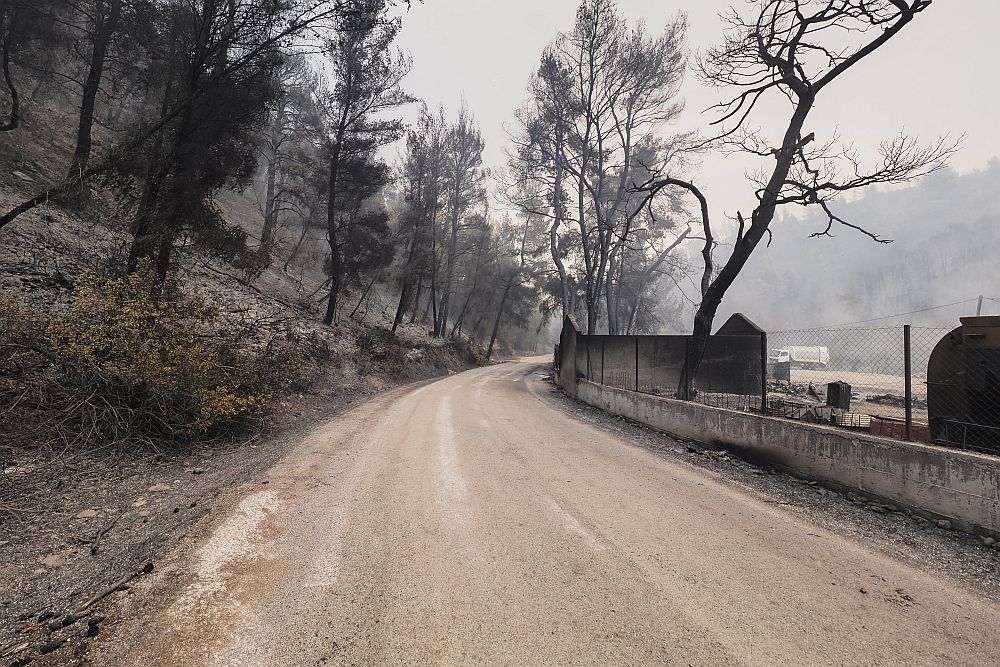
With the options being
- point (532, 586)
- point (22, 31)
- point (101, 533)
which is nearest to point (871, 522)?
point (532, 586)

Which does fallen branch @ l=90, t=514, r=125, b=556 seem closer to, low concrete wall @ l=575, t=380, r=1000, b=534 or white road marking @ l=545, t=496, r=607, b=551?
white road marking @ l=545, t=496, r=607, b=551

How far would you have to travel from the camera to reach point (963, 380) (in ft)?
17.9

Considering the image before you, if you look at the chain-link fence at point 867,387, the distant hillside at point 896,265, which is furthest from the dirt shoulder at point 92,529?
the distant hillside at point 896,265

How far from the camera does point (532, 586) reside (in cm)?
298

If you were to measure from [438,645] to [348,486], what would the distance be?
2.89 m

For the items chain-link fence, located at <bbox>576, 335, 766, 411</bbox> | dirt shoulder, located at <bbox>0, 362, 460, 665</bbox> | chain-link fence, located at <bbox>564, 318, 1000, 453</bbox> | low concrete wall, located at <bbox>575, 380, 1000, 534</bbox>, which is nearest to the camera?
dirt shoulder, located at <bbox>0, 362, 460, 665</bbox>

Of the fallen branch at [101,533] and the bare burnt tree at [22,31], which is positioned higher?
the bare burnt tree at [22,31]

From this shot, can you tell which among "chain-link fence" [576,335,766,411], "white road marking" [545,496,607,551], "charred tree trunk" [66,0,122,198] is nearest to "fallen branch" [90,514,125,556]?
"white road marking" [545,496,607,551]

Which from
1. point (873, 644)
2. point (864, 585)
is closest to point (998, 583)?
point (864, 585)

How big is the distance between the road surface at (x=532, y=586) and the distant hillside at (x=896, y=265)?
273ft

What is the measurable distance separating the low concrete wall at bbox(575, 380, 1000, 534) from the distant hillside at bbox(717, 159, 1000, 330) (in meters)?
80.1

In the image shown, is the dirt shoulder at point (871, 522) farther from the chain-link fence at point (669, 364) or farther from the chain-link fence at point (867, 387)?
the chain-link fence at point (669, 364)

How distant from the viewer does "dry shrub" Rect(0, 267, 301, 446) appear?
5.33 m

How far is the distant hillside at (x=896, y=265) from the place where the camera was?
82.3m
